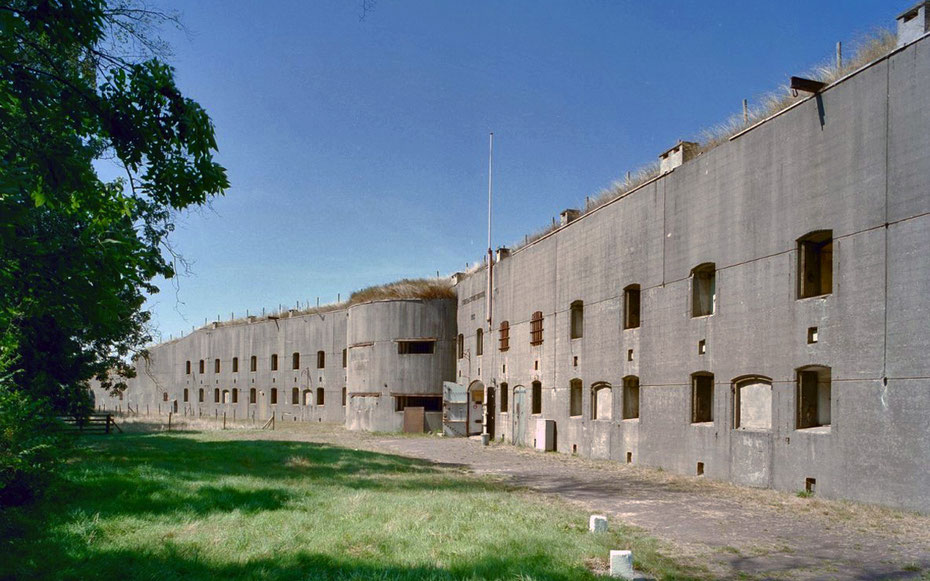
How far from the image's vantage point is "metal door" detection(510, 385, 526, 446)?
2662 cm

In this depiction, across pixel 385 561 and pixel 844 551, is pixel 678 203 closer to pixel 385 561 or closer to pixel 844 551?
pixel 844 551

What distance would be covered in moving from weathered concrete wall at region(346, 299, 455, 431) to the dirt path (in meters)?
17.1

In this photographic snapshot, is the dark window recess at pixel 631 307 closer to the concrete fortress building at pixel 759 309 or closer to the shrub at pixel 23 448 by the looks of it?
the concrete fortress building at pixel 759 309

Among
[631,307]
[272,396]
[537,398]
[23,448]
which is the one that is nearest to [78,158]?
[23,448]

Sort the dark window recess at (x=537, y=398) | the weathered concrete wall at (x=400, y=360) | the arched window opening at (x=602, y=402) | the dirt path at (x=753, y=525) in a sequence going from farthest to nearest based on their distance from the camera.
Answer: the weathered concrete wall at (x=400, y=360), the dark window recess at (x=537, y=398), the arched window opening at (x=602, y=402), the dirt path at (x=753, y=525)

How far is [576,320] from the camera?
2352 centimetres

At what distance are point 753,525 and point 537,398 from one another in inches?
604

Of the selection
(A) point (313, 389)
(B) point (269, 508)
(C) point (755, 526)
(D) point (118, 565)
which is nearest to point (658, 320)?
(C) point (755, 526)

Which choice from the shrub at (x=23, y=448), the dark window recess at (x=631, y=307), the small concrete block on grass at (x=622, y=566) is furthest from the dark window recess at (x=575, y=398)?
the small concrete block on grass at (x=622, y=566)

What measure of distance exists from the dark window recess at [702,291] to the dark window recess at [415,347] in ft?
64.5

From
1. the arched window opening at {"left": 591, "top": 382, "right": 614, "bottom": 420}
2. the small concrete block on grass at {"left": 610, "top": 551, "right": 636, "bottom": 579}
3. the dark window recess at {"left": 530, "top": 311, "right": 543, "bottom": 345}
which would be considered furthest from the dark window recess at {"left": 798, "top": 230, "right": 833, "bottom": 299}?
the dark window recess at {"left": 530, "top": 311, "right": 543, "bottom": 345}

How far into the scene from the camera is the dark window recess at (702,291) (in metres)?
17.2

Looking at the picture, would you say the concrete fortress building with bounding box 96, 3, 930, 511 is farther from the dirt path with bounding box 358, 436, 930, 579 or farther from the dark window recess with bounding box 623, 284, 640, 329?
the dirt path with bounding box 358, 436, 930, 579

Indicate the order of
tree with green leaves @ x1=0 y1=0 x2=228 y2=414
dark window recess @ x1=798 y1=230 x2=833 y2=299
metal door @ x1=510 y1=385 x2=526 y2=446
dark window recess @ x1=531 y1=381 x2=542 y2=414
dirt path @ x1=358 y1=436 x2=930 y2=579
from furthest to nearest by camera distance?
metal door @ x1=510 y1=385 x2=526 y2=446
dark window recess @ x1=531 y1=381 x2=542 y2=414
dark window recess @ x1=798 y1=230 x2=833 y2=299
dirt path @ x1=358 y1=436 x2=930 y2=579
tree with green leaves @ x1=0 y1=0 x2=228 y2=414
